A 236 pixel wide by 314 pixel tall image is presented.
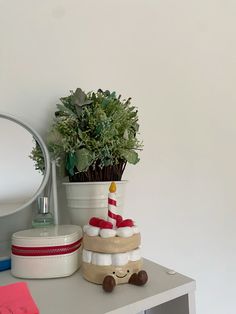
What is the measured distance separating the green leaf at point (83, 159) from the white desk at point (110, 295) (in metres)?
0.26

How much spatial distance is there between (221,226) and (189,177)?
0.30 meters

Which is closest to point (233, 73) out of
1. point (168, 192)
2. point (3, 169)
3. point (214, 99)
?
point (214, 99)

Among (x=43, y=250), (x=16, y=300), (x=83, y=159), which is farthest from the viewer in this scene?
(x=83, y=159)

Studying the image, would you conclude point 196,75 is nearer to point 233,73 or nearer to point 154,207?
point 233,73

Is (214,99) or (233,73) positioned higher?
(233,73)

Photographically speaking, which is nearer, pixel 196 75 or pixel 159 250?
pixel 159 250

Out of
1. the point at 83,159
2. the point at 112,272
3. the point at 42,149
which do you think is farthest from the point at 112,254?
the point at 42,149

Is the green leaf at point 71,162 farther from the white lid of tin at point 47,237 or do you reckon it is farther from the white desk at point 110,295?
the white desk at point 110,295

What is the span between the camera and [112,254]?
0.61 m

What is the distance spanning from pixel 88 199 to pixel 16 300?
0.31 metres

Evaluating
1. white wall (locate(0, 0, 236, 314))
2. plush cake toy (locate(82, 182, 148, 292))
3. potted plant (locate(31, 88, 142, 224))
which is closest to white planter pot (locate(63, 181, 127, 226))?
potted plant (locate(31, 88, 142, 224))

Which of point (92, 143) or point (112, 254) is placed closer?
point (112, 254)

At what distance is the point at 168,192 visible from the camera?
1130 mm

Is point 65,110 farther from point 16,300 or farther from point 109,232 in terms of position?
point 16,300
